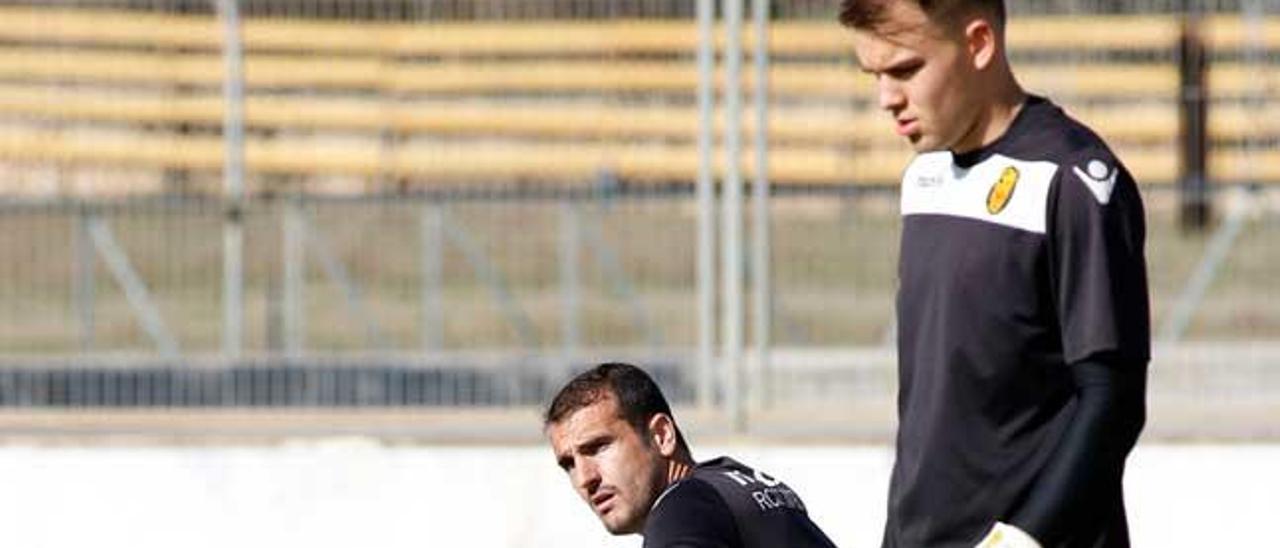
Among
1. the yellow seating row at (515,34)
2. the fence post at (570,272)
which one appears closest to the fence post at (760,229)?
the yellow seating row at (515,34)

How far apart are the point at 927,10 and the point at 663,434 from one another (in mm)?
785

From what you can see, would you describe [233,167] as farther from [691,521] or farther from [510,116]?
[691,521]

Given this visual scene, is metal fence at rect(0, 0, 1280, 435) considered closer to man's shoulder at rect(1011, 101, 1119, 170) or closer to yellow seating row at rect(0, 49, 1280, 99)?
yellow seating row at rect(0, 49, 1280, 99)

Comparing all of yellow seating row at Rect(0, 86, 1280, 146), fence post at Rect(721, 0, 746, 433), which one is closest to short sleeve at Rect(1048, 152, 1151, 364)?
fence post at Rect(721, 0, 746, 433)

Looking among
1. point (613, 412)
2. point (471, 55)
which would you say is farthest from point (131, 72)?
point (613, 412)

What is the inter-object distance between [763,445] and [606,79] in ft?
7.72

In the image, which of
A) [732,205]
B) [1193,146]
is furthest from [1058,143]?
[1193,146]

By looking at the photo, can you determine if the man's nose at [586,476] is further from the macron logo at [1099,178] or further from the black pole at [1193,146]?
the black pole at [1193,146]

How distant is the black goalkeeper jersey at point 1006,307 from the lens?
12.4ft

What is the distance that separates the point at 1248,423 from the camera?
8.83 m

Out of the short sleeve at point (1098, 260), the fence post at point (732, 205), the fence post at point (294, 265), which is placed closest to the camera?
the short sleeve at point (1098, 260)

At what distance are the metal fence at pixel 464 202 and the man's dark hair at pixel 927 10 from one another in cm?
555

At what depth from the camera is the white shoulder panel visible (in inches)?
150

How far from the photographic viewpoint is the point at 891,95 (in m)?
3.88
